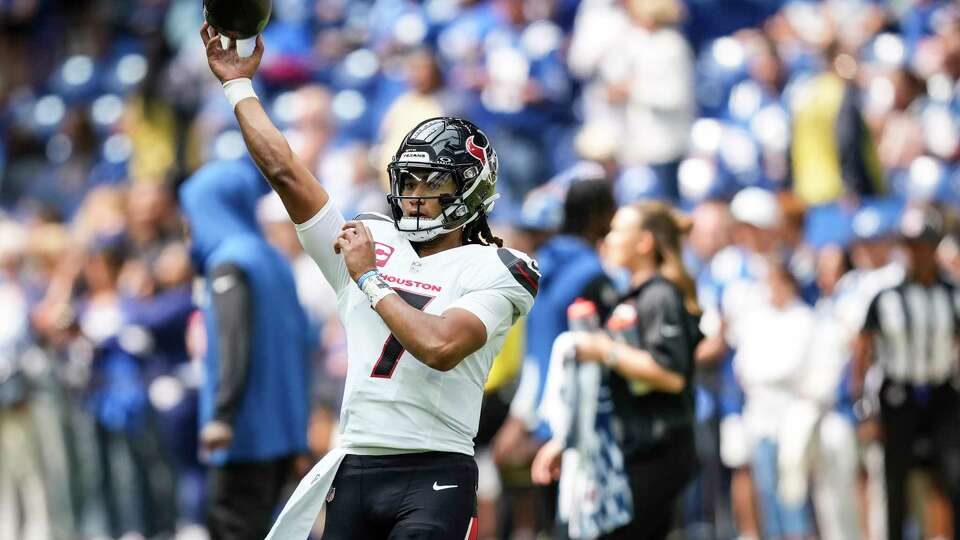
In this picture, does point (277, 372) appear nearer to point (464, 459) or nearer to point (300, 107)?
point (464, 459)

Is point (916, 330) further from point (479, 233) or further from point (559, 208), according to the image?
point (479, 233)

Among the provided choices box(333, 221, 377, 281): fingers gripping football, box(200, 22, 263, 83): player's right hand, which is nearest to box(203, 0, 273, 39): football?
box(200, 22, 263, 83): player's right hand

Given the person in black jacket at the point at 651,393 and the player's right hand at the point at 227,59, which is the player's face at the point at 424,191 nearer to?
the player's right hand at the point at 227,59

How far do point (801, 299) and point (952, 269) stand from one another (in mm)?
993

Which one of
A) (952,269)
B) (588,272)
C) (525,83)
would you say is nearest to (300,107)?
(525,83)

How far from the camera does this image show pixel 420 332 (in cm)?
488

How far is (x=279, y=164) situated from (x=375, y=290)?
0.49m

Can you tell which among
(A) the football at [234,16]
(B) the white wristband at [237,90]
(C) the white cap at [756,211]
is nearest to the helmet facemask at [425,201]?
(B) the white wristband at [237,90]

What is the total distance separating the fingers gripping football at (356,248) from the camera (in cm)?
498

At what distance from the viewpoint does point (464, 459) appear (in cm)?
514

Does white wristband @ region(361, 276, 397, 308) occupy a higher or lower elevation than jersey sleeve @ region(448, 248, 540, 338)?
higher

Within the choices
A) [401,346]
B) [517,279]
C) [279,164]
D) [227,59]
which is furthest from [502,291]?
[227,59]

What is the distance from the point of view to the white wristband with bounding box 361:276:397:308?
4.91 m

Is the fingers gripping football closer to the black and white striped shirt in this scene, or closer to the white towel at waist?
the white towel at waist
